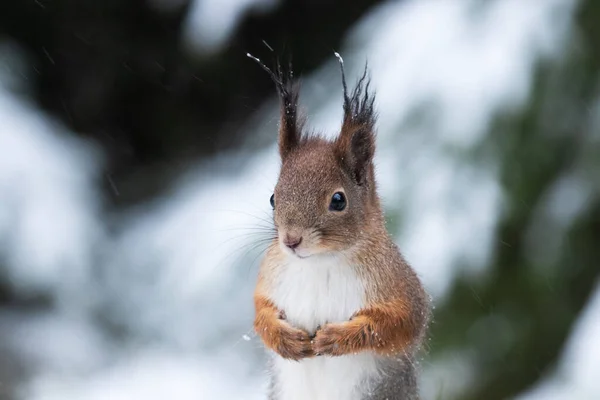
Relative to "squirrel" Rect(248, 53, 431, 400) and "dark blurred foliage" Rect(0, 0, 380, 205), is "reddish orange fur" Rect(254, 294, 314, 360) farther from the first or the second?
"dark blurred foliage" Rect(0, 0, 380, 205)

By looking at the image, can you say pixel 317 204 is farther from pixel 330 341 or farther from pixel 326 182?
pixel 330 341

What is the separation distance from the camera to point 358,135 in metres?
1.09

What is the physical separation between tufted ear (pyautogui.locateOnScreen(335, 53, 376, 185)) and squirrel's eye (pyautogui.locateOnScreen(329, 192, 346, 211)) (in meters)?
0.05

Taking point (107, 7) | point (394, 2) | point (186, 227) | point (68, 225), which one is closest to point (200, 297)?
point (186, 227)

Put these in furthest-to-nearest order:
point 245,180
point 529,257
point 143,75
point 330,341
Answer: point 143,75
point 245,180
point 529,257
point 330,341

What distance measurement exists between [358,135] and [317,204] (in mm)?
103

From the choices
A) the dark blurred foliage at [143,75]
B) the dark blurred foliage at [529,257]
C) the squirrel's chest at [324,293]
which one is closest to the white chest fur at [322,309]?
the squirrel's chest at [324,293]

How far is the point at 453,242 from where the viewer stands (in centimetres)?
188

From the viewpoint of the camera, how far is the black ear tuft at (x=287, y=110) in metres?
1.08

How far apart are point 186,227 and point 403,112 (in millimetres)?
1050

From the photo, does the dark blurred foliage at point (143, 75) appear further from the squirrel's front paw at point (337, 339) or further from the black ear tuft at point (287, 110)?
the squirrel's front paw at point (337, 339)

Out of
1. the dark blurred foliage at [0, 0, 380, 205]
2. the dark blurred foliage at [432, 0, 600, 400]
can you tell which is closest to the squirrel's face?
the dark blurred foliage at [432, 0, 600, 400]

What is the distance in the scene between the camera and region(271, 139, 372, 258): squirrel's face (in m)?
1.05

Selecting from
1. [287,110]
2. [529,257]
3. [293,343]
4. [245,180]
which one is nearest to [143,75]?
[245,180]
